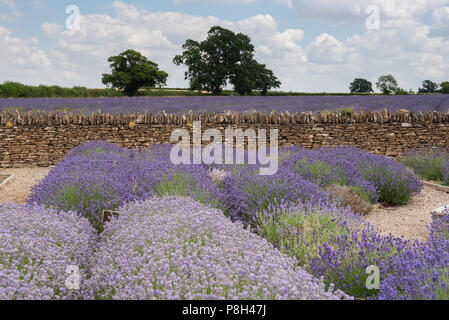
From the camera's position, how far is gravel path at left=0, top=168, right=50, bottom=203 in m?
6.58

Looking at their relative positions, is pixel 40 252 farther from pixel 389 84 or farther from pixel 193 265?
pixel 389 84

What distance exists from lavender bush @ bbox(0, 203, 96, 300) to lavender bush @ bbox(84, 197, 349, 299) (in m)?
0.22

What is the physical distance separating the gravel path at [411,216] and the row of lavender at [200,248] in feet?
2.57

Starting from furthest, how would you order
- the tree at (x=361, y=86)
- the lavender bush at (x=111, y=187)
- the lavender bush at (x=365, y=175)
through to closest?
the tree at (x=361, y=86)
the lavender bush at (x=365, y=175)
the lavender bush at (x=111, y=187)

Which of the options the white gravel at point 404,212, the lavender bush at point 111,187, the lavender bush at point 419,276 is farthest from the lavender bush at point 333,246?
the lavender bush at point 111,187

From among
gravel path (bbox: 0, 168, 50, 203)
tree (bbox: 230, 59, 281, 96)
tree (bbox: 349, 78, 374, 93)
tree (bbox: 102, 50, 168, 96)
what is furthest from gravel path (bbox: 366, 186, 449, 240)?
tree (bbox: 349, 78, 374, 93)

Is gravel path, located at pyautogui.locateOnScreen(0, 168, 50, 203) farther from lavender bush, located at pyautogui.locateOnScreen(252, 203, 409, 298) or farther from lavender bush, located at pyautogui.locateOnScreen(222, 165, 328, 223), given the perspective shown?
lavender bush, located at pyautogui.locateOnScreen(252, 203, 409, 298)


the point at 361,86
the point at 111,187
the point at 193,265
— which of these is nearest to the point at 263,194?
the point at 111,187

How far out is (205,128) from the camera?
9.85 metres

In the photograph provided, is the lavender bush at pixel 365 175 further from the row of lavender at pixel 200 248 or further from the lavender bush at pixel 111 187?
the lavender bush at pixel 111 187

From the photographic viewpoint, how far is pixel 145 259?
95.2 inches

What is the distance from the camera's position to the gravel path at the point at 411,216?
15.6ft

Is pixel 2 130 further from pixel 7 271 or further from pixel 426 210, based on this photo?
pixel 426 210
